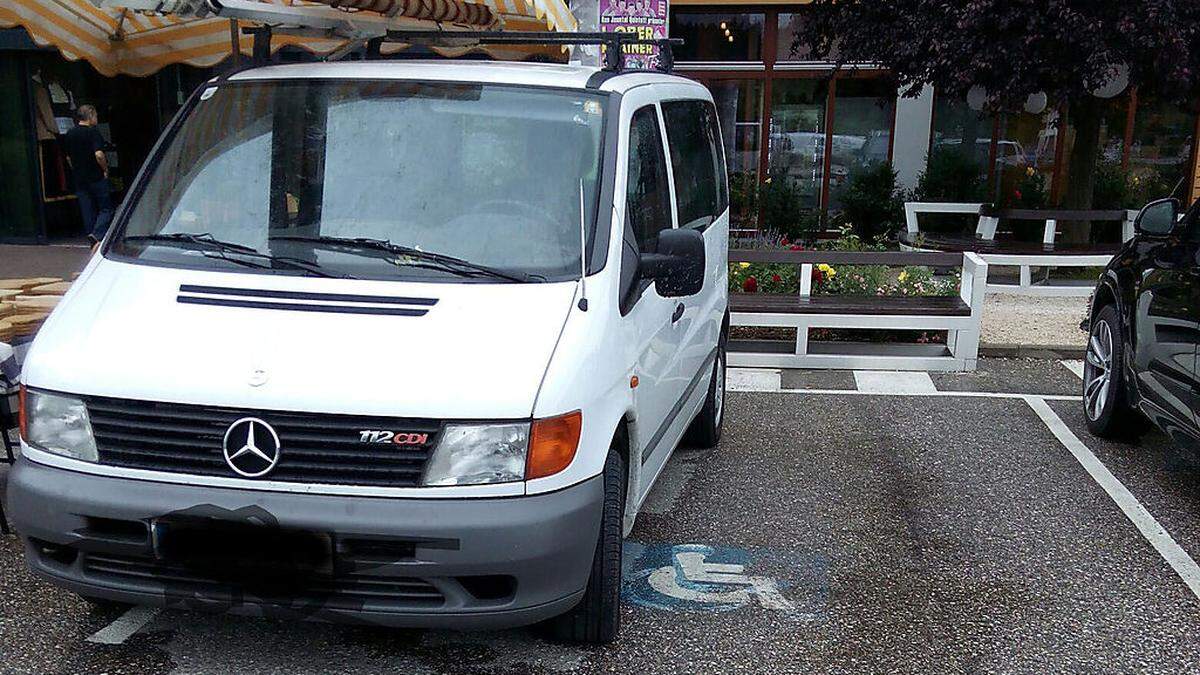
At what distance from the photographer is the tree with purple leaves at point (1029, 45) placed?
945cm

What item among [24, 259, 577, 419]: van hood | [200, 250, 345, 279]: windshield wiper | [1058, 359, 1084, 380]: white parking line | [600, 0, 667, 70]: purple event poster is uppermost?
[600, 0, 667, 70]: purple event poster

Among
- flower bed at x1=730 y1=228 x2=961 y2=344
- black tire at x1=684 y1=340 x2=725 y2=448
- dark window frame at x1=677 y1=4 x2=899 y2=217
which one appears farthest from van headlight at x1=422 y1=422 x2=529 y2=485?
dark window frame at x1=677 y1=4 x2=899 y2=217

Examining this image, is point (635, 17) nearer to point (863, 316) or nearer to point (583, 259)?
point (863, 316)

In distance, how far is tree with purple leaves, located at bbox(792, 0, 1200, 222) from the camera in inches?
372

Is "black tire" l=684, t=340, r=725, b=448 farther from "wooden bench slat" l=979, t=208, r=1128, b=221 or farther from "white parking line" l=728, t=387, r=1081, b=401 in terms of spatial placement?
"wooden bench slat" l=979, t=208, r=1128, b=221

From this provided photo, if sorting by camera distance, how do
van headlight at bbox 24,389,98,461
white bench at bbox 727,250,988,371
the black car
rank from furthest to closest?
white bench at bbox 727,250,988,371
the black car
van headlight at bbox 24,389,98,461

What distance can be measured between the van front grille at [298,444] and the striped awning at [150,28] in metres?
3.82

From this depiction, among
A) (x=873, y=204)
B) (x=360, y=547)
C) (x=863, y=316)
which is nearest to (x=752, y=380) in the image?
(x=863, y=316)

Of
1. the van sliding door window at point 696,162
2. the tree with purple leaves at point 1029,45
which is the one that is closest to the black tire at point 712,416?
the van sliding door window at point 696,162

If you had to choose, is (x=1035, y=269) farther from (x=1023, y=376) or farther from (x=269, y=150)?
(x=269, y=150)

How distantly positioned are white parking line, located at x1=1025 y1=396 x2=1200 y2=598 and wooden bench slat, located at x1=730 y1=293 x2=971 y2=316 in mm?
1131

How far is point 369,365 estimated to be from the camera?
10.7 feet

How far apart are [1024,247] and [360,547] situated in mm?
9462

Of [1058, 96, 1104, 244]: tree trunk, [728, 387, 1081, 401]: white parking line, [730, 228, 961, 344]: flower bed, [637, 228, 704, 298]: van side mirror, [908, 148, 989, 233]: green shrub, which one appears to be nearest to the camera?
[637, 228, 704, 298]: van side mirror
